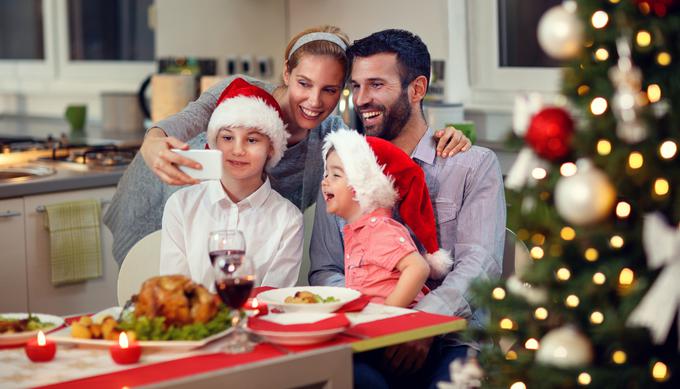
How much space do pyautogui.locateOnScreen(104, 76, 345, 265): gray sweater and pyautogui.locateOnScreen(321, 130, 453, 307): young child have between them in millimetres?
403

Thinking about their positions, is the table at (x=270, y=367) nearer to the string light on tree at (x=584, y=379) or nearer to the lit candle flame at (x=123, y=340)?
the lit candle flame at (x=123, y=340)

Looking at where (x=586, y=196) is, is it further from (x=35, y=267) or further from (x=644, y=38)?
(x=35, y=267)

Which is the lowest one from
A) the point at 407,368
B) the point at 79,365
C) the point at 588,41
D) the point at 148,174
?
the point at 407,368

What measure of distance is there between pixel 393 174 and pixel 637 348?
1.12 m

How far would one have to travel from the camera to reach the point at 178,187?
10.5 ft

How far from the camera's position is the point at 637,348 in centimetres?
160

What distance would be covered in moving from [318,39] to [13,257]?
1367 mm

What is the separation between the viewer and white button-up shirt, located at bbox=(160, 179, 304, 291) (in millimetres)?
2742

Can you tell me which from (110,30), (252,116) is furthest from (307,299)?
(110,30)

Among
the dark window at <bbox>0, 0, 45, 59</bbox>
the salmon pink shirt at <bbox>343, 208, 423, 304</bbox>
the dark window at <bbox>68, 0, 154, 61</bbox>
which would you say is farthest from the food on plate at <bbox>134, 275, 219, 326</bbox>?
the dark window at <bbox>0, 0, 45, 59</bbox>

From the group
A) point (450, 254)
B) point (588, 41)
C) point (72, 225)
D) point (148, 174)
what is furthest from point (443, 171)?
point (72, 225)

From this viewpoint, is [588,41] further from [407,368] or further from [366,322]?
[407,368]

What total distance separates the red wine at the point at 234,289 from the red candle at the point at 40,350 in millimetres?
326

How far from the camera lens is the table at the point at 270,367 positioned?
1.82 meters
